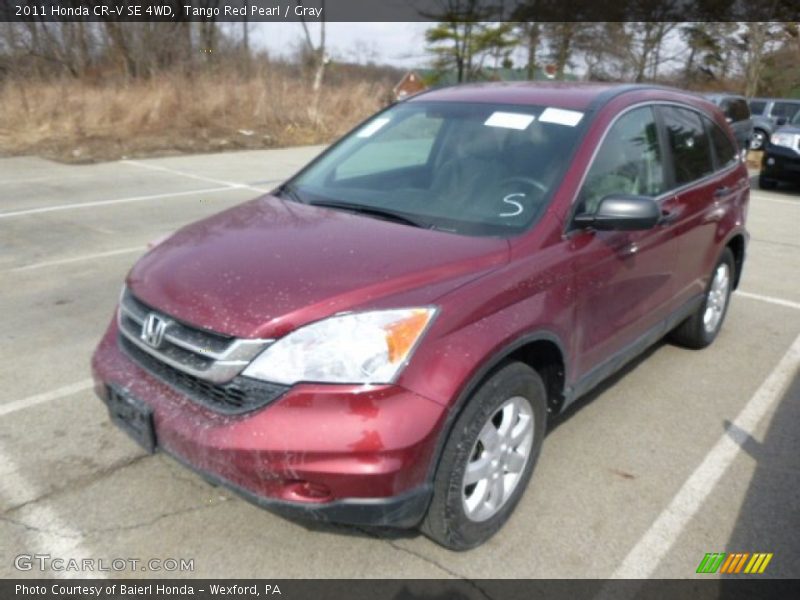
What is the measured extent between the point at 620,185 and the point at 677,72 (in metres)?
37.1

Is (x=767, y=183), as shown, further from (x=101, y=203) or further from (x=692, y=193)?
(x=101, y=203)

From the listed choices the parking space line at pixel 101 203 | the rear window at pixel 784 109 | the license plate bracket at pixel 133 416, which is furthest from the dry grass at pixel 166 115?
the rear window at pixel 784 109

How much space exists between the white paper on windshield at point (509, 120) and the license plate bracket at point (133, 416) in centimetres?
212

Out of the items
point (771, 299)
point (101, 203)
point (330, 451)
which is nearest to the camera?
point (330, 451)

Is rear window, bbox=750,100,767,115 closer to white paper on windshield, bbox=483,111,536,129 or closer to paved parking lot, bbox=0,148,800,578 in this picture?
paved parking lot, bbox=0,148,800,578

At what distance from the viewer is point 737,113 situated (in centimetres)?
1698

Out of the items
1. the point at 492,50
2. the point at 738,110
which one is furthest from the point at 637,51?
the point at 738,110

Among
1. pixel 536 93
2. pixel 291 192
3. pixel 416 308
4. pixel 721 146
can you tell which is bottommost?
pixel 416 308

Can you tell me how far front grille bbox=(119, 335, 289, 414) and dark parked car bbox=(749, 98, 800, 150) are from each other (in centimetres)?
2267

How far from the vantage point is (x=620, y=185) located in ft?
11.0

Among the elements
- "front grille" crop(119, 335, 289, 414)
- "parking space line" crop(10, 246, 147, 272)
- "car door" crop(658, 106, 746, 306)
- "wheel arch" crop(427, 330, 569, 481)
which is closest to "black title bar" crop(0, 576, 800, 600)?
"wheel arch" crop(427, 330, 569, 481)

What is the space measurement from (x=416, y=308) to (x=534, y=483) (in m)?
1.30

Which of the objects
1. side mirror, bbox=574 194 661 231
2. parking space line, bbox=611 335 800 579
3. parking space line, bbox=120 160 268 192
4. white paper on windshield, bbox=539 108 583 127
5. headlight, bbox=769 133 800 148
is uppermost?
white paper on windshield, bbox=539 108 583 127

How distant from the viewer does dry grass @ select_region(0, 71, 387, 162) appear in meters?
14.9
